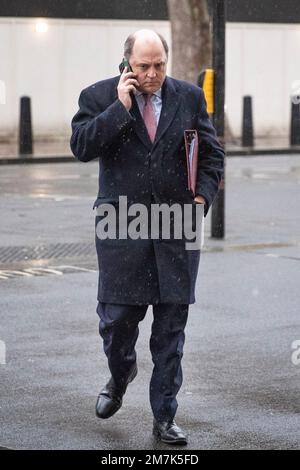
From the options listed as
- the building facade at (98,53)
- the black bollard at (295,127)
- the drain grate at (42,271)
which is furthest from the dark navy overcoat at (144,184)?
the building facade at (98,53)

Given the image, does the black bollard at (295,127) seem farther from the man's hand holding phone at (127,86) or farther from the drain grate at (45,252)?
the man's hand holding phone at (127,86)

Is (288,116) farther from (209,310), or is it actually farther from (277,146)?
(209,310)

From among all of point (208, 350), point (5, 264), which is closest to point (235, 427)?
point (208, 350)

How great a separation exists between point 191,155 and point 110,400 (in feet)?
3.86

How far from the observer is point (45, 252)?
12.3 m

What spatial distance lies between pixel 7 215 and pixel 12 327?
270 inches

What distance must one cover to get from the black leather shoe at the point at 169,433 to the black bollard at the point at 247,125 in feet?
79.7

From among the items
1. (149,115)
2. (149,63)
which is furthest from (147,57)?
(149,115)

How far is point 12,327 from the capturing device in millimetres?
8758

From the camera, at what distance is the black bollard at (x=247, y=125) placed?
3014 centimetres

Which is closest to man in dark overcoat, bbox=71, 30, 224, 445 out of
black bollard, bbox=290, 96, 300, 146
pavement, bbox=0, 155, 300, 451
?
pavement, bbox=0, 155, 300, 451

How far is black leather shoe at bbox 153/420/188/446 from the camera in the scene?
19.6 feet

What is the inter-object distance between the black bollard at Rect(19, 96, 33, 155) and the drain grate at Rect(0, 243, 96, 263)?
14.3m

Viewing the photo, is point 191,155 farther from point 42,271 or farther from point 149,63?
point 42,271
